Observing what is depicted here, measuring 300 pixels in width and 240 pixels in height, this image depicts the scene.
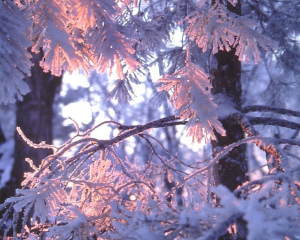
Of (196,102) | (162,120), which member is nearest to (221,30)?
(196,102)

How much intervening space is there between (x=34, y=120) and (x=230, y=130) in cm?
510

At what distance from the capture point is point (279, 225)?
54.5 inches

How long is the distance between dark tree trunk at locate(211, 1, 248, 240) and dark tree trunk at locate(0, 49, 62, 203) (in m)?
4.75

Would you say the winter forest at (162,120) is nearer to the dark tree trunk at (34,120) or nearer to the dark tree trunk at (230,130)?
the dark tree trunk at (230,130)

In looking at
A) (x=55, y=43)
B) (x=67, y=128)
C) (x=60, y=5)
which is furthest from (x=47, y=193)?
(x=67, y=128)

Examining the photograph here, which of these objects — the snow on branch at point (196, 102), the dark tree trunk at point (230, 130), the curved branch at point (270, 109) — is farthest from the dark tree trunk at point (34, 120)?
the snow on branch at point (196, 102)

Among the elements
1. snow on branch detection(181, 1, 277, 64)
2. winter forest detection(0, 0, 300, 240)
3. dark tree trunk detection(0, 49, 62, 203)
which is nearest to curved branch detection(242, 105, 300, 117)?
winter forest detection(0, 0, 300, 240)

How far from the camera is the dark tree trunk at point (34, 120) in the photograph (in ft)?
22.7

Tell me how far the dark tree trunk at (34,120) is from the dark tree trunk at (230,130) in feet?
A: 15.6

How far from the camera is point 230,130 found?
3.33 metres

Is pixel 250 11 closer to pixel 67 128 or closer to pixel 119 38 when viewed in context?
pixel 119 38

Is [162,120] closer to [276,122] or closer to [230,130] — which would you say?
[230,130]

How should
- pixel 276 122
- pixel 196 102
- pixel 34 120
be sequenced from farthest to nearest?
1. pixel 34 120
2. pixel 276 122
3. pixel 196 102

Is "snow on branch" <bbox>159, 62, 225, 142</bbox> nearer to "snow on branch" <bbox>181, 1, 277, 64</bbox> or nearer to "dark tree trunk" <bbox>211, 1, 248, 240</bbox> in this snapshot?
"snow on branch" <bbox>181, 1, 277, 64</bbox>
